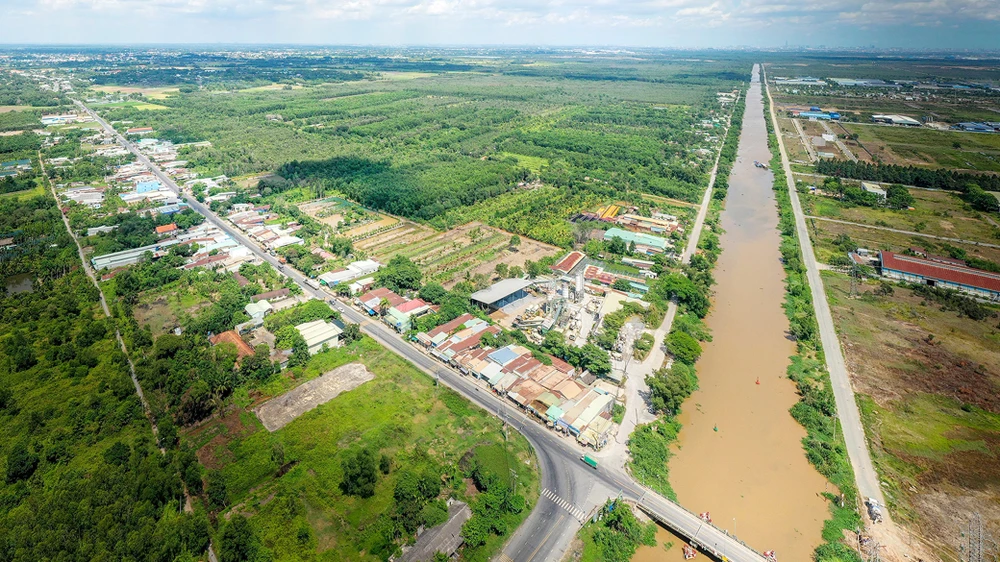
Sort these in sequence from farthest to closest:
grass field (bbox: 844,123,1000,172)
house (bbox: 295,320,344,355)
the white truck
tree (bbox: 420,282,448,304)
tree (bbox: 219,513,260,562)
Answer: grass field (bbox: 844,123,1000,172) < tree (bbox: 420,282,448,304) < house (bbox: 295,320,344,355) < the white truck < tree (bbox: 219,513,260,562)

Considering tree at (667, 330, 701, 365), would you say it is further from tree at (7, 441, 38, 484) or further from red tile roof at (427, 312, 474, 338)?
tree at (7, 441, 38, 484)

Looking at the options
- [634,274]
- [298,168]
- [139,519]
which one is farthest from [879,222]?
[298,168]

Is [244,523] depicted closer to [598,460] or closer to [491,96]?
[598,460]

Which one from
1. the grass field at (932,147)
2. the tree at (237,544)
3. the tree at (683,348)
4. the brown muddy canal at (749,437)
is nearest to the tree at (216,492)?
the tree at (237,544)

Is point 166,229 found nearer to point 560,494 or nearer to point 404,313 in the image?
point 404,313

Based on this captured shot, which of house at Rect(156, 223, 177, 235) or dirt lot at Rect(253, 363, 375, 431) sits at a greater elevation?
house at Rect(156, 223, 177, 235)

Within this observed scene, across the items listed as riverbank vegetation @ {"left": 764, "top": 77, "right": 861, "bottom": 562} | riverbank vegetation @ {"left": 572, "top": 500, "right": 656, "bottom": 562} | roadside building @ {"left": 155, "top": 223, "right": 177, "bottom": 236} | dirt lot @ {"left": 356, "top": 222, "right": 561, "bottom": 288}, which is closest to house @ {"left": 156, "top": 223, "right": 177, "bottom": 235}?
roadside building @ {"left": 155, "top": 223, "right": 177, "bottom": 236}

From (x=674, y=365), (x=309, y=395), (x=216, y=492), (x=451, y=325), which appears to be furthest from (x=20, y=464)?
(x=674, y=365)
